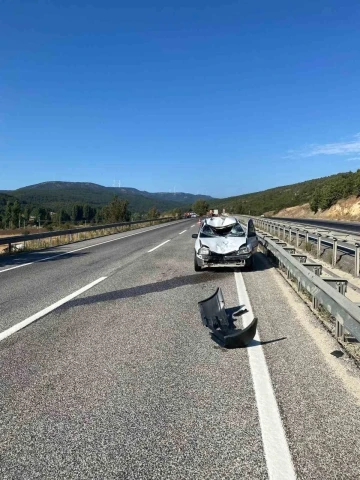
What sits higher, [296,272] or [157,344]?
[296,272]

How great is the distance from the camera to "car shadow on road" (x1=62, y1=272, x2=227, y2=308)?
25.4 feet

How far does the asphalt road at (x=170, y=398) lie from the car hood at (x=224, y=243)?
404 cm

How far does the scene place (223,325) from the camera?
578 centimetres

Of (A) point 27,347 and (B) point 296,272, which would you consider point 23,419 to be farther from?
(B) point 296,272

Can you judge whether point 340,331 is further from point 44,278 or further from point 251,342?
point 44,278

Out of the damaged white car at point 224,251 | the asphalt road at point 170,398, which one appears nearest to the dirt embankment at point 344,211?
the damaged white car at point 224,251

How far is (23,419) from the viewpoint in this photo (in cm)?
326

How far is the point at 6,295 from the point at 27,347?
373 cm

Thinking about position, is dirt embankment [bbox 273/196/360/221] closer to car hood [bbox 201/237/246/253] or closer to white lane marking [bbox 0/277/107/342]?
car hood [bbox 201/237/246/253]

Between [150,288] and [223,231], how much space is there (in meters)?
3.96

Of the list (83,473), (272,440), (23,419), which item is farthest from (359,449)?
(23,419)

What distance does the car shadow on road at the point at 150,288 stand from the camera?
7.74 m

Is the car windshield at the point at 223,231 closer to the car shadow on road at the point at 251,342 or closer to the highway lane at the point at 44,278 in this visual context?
the highway lane at the point at 44,278

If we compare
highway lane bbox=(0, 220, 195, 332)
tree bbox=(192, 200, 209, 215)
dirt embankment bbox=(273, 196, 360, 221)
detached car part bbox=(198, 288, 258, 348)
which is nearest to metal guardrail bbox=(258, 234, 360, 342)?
detached car part bbox=(198, 288, 258, 348)
